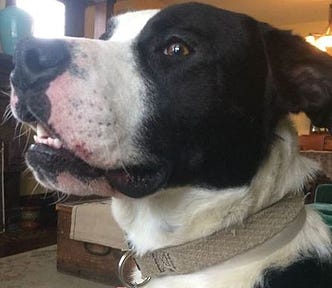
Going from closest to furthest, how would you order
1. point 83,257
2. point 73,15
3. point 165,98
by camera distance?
point 165,98 → point 83,257 → point 73,15

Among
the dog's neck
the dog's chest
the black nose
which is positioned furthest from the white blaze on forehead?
the dog's chest

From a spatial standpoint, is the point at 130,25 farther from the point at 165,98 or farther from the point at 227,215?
the point at 227,215

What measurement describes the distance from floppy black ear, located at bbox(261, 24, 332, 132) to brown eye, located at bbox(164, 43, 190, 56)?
0.60 ft

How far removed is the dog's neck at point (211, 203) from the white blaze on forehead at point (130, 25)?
313 millimetres

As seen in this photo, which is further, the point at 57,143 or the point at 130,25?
the point at 130,25

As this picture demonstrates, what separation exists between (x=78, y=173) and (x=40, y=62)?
193 mm

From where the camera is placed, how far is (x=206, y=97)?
3.08 ft

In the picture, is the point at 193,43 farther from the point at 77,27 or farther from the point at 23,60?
the point at 77,27

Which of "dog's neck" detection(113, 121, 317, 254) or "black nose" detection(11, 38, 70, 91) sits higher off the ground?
"black nose" detection(11, 38, 70, 91)

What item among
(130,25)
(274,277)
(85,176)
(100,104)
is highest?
(130,25)

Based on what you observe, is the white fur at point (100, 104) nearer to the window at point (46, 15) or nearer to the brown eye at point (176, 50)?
the brown eye at point (176, 50)

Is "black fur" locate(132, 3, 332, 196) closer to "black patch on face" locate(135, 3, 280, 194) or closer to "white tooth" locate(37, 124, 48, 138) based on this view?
"black patch on face" locate(135, 3, 280, 194)

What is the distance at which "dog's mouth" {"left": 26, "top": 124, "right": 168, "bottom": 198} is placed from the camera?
0.84m

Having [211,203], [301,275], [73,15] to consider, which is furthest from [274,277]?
[73,15]
